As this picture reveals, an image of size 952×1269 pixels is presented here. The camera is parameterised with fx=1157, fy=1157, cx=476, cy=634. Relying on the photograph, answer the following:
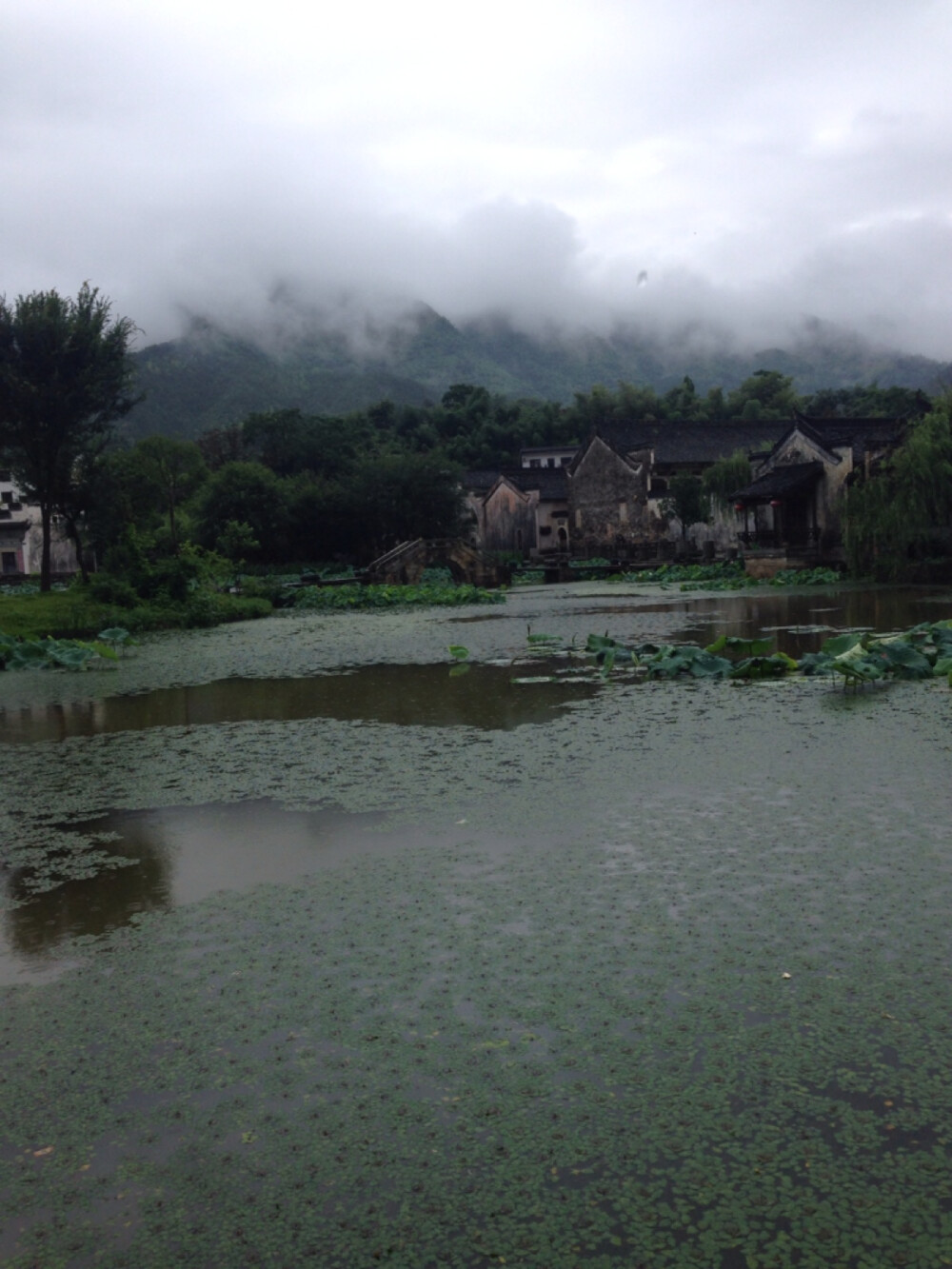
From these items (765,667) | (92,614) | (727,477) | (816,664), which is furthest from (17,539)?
(816,664)

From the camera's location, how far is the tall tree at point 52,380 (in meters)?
24.5

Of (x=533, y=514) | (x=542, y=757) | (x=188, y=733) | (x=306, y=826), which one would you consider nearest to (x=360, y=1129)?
(x=306, y=826)

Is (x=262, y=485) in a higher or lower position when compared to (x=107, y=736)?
higher

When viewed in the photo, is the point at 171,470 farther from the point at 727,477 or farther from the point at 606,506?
the point at 606,506

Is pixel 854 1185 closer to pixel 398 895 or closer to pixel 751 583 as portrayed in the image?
pixel 398 895

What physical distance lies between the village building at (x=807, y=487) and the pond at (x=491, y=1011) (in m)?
25.2

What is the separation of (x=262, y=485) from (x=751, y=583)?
18.3 m

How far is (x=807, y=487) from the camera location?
33.1m

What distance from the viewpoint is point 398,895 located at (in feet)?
14.1

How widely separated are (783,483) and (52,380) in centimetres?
1955

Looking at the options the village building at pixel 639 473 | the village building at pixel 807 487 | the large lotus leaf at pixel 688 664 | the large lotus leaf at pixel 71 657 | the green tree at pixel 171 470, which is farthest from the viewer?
the village building at pixel 639 473

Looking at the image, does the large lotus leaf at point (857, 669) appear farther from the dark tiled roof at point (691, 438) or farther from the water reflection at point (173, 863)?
the dark tiled roof at point (691, 438)

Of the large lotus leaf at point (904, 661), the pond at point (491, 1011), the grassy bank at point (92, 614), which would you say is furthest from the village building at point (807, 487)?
the pond at point (491, 1011)

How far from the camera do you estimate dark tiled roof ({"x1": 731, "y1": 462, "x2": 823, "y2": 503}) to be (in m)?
32.4
